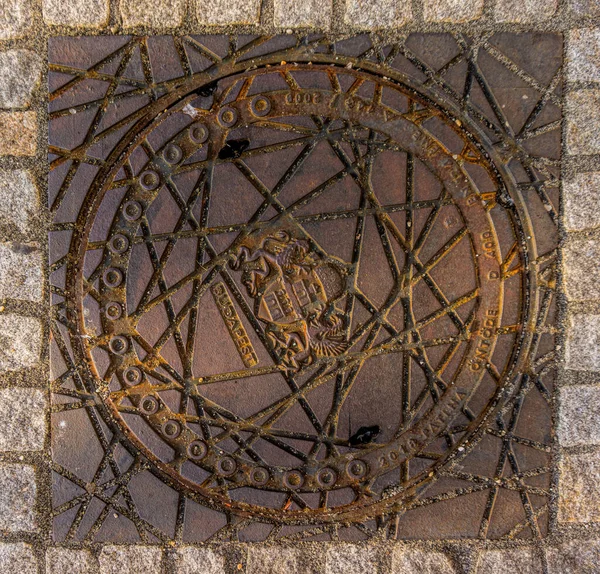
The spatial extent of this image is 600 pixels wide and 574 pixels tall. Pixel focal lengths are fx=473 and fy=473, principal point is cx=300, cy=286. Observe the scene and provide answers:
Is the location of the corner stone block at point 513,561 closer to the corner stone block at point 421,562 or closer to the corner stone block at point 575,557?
the corner stone block at point 575,557

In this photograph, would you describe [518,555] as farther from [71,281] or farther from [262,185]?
[71,281]

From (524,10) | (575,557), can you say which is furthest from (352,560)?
(524,10)

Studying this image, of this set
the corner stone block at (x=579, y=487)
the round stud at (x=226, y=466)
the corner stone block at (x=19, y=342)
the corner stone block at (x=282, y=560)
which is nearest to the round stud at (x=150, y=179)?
the corner stone block at (x=19, y=342)

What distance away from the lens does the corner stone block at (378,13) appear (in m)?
2.13

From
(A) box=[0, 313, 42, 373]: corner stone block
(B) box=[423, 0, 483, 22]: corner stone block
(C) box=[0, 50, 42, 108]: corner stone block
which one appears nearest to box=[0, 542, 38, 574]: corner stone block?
(A) box=[0, 313, 42, 373]: corner stone block

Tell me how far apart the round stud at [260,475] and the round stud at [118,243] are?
1212 mm

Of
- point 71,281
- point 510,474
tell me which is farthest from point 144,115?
point 510,474

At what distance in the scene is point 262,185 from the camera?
2158 mm

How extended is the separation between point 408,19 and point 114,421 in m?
2.31

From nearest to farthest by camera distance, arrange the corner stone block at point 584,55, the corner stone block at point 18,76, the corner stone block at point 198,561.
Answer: the corner stone block at point 584,55 < the corner stone block at point 18,76 < the corner stone block at point 198,561

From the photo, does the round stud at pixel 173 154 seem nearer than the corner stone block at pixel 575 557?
Yes

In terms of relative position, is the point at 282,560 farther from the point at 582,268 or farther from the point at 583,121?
the point at 583,121

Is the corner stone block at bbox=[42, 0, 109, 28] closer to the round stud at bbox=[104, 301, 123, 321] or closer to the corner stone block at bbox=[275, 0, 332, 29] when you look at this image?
the corner stone block at bbox=[275, 0, 332, 29]

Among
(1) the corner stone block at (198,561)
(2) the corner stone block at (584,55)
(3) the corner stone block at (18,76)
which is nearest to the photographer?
(2) the corner stone block at (584,55)
